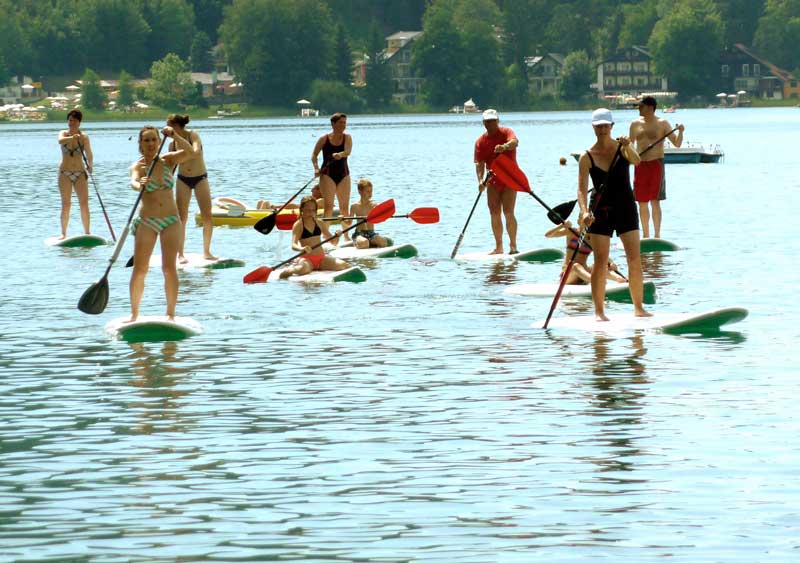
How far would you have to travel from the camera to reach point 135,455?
11.0 m

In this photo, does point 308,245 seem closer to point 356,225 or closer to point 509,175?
point 356,225

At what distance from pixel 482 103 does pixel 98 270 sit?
17752cm

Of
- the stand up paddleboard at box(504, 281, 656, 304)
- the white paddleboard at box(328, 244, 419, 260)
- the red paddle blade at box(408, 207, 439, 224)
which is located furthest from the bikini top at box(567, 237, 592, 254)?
the white paddleboard at box(328, 244, 419, 260)

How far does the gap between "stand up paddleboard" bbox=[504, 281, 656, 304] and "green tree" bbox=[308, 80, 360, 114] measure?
16466 cm

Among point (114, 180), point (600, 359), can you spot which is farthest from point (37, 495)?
point (114, 180)

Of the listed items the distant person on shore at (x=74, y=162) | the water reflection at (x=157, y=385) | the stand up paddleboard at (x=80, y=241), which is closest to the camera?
the water reflection at (x=157, y=385)

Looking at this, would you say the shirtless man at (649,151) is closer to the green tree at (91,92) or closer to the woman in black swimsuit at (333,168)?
the woman in black swimsuit at (333,168)

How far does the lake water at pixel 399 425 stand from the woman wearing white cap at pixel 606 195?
0.84 m

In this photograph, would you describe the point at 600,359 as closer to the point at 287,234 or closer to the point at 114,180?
the point at 287,234

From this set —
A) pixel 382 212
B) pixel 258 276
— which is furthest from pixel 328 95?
pixel 258 276

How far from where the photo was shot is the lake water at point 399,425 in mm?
9031

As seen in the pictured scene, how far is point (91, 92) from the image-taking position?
181000 millimetres

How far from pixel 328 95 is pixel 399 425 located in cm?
17261

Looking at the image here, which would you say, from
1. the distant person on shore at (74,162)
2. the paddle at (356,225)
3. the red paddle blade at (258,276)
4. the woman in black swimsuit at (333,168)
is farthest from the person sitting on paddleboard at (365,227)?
the distant person on shore at (74,162)
